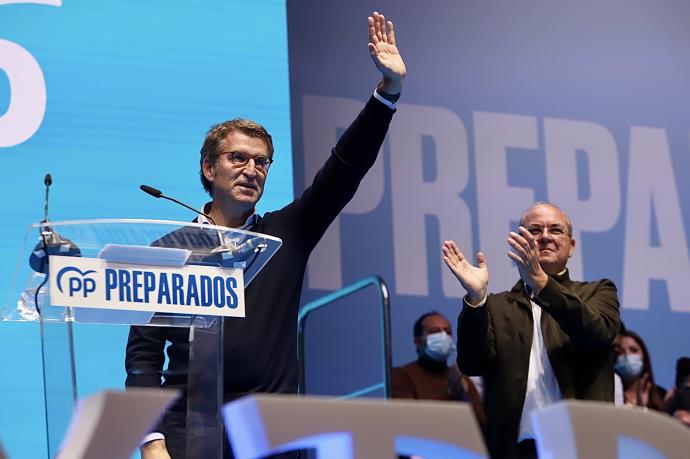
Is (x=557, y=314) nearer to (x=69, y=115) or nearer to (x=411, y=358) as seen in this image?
(x=69, y=115)

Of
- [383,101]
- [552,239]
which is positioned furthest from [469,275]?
[383,101]

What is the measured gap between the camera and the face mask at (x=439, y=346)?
5.87 m

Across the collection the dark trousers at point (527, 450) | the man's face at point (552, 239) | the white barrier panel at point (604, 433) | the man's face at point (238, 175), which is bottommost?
the dark trousers at point (527, 450)

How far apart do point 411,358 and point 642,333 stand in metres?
1.41

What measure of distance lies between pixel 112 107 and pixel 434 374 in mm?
2161

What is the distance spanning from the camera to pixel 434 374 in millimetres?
5824

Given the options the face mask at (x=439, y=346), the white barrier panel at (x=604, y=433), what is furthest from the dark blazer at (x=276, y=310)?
the face mask at (x=439, y=346)

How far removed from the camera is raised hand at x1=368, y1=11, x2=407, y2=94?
3.29 metres

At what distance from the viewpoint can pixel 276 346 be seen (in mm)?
2988

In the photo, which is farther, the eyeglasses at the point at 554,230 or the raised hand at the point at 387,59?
the eyeglasses at the point at 554,230

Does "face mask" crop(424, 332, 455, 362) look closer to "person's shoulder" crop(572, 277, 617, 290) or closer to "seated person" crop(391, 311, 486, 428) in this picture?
"seated person" crop(391, 311, 486, 428)

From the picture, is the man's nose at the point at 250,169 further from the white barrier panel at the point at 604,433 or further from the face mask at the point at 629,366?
the face mask at the point at 629,366

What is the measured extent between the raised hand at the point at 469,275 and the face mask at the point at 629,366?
2632mm

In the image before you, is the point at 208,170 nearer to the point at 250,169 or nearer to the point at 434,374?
the point at 250,169
